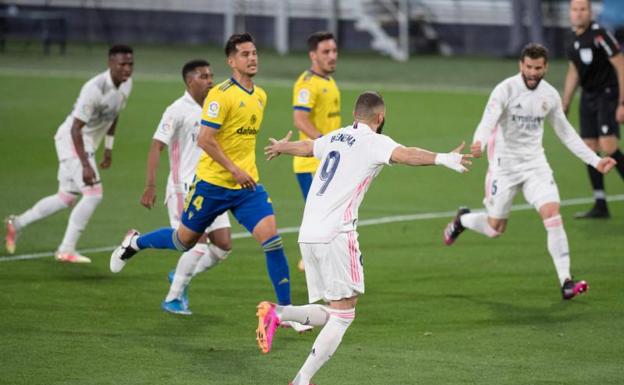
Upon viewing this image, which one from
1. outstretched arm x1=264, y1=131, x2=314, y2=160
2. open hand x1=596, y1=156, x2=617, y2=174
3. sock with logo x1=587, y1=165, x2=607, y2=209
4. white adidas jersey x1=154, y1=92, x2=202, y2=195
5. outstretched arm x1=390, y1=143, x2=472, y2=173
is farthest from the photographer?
sock with logo x1=587, y1=165, x2=607, y2=209

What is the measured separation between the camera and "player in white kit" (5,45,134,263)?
1225 centimetres

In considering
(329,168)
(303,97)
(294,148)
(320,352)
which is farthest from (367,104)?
(303,97)

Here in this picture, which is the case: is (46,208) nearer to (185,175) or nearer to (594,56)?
(185,175)

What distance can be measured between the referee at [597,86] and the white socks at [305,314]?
296 inches

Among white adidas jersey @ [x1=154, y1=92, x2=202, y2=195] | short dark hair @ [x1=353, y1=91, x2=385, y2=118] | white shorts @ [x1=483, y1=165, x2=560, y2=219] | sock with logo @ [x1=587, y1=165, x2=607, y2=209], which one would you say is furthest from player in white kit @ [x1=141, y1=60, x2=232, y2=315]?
sock with logo @ [x1=587, y1=165, x2=607, y2=209]

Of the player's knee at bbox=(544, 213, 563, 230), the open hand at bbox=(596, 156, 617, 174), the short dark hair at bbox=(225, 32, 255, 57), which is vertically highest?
the short dark hair at bbox=(225, 32, 255, 57)

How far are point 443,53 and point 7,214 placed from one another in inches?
1026

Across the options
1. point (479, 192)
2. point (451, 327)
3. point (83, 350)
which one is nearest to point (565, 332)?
point (451, 327)

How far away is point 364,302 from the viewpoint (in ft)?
36.2

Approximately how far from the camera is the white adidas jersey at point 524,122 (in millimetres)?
11266

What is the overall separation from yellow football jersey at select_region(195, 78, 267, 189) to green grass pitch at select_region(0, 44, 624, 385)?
4.23 feet

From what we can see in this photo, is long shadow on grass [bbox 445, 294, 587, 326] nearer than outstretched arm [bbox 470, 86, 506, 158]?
Yes

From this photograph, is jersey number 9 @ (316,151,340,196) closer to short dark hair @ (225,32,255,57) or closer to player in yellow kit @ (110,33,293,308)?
player in yellow kit @ (110,33,293,308)

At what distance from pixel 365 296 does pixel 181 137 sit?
2.25 m
